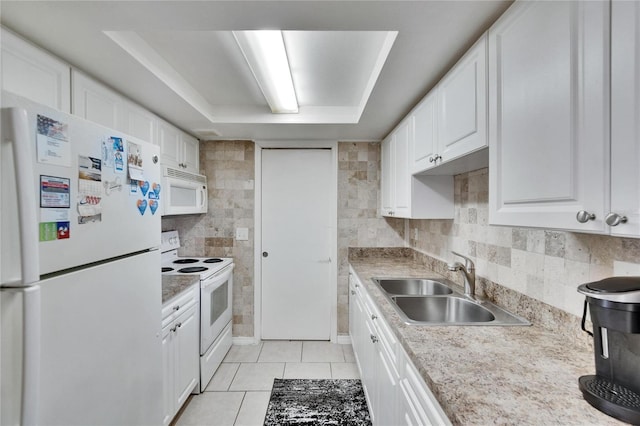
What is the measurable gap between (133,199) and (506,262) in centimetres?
184

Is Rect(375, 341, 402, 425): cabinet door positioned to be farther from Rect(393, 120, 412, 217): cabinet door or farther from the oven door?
the oven door

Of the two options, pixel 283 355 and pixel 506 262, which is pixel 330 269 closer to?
pixel 283 355

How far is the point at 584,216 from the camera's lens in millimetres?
750

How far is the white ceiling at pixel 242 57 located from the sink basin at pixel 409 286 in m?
1.29

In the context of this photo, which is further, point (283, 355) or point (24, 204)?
point (283, 355)

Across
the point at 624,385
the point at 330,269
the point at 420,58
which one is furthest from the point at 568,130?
the point at 330,269

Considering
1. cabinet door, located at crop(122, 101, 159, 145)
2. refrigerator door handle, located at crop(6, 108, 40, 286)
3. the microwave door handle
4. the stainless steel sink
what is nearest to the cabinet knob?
the stainless steel sink

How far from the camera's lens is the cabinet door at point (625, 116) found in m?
0.65

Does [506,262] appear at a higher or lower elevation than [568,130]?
lower

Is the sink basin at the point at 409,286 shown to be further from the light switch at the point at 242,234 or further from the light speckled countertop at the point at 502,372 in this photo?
the light switch at the point at 242,234

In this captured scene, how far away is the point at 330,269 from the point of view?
10.8 feet

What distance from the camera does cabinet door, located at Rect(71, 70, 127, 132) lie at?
1.56 metres

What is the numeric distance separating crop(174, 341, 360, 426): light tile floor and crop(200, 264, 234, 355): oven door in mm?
342

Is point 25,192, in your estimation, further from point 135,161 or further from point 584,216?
point 584,216
